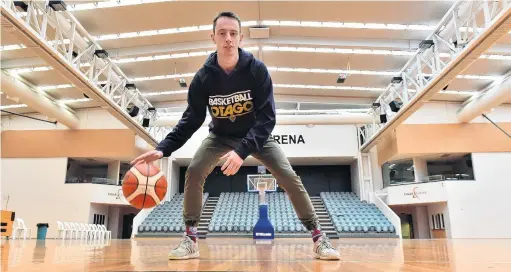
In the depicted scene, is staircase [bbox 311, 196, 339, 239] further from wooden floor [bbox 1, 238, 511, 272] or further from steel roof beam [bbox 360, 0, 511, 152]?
wooden floor [bbox 1, 238, 511, 272]

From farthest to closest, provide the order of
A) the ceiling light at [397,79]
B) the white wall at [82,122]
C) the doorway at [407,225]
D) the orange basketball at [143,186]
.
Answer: the doorway at [407,225]
the white wall at [82,122]
the ceiling light at [397,79]
the orange basketball at [143,186]

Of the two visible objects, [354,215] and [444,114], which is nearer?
[444,114]

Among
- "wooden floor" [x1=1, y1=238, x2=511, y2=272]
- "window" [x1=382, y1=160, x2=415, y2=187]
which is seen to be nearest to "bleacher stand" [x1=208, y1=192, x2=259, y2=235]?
"window" [x1=382, y1=160, x2=415, y2=187]

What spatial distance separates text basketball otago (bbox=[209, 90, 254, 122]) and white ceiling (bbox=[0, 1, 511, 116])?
22.6 feet

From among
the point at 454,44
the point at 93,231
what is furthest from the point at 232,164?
the point at 93,231

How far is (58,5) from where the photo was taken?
8.01m

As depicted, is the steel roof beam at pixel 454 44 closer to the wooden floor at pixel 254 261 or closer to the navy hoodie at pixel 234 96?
the wooden floor at pixel 254 261

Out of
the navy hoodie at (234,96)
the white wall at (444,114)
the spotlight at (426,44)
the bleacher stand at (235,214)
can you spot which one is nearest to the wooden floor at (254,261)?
the navy hoodie at (234,96)

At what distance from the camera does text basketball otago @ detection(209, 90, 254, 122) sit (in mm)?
2590

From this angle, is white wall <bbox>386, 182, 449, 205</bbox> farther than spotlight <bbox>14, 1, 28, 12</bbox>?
Yes

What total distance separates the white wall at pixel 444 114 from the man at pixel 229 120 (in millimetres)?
13971

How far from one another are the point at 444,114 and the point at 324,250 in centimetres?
1480

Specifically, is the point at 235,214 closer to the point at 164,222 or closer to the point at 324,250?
the point at 164,222

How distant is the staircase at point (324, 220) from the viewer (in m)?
14.7
